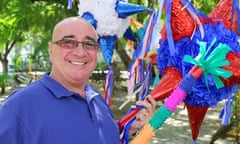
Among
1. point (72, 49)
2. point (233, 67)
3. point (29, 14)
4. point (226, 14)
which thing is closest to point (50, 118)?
point (72, 49)

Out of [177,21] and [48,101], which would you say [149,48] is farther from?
[48,101]

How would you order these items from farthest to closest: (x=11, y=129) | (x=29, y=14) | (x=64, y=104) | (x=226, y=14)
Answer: (x=29, y=14), (x=226, y=14), (x=64, y=104), (x=11, y=129)

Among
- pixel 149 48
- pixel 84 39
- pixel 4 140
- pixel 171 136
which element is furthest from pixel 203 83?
pixel 171 136

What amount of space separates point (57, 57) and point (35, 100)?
0.18 m

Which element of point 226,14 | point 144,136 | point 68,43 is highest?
point 226,14

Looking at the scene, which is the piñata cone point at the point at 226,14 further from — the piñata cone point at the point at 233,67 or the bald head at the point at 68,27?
the bald head at the point at 68,27

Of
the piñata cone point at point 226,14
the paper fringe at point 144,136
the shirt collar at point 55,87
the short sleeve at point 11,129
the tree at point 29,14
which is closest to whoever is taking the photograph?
the short sleeve at point 11,129

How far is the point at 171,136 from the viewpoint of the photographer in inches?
223

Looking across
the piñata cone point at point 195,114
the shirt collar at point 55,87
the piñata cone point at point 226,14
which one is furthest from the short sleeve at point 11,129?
the piñata cone point at point 226,14

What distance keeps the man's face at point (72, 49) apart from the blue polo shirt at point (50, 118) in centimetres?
6

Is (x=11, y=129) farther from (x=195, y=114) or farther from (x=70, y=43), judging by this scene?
(x=195, y=114)

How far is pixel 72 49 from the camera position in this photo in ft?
4.33

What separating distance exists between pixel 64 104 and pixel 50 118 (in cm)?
8

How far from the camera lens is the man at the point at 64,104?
1168 millimetres
